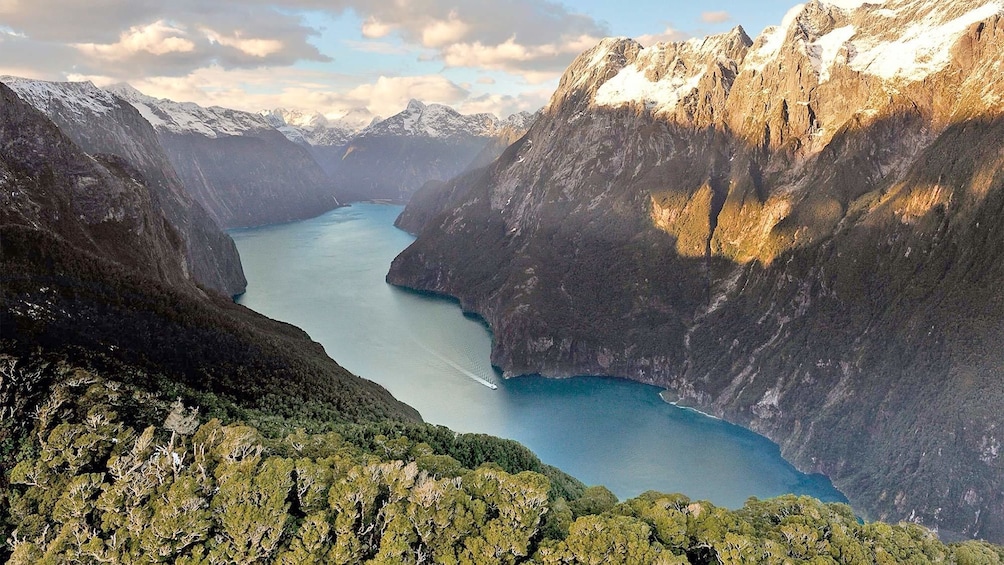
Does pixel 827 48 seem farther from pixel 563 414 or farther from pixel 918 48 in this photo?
pixel 563 414

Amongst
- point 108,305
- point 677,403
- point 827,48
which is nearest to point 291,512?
point 108,305

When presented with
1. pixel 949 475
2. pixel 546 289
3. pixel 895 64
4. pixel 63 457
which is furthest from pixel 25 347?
pixel 895 64

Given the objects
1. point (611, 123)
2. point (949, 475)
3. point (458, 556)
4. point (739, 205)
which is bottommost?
point (949, 475)

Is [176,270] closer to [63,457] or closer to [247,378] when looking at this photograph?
[247,378]

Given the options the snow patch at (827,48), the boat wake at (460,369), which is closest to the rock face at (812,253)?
the snow patch at (827,48)

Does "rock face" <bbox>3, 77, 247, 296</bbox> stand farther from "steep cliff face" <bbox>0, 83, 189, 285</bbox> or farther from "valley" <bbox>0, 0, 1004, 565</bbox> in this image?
"steep cliff face" <bbox>0, 83, 189, 285</bbox>
